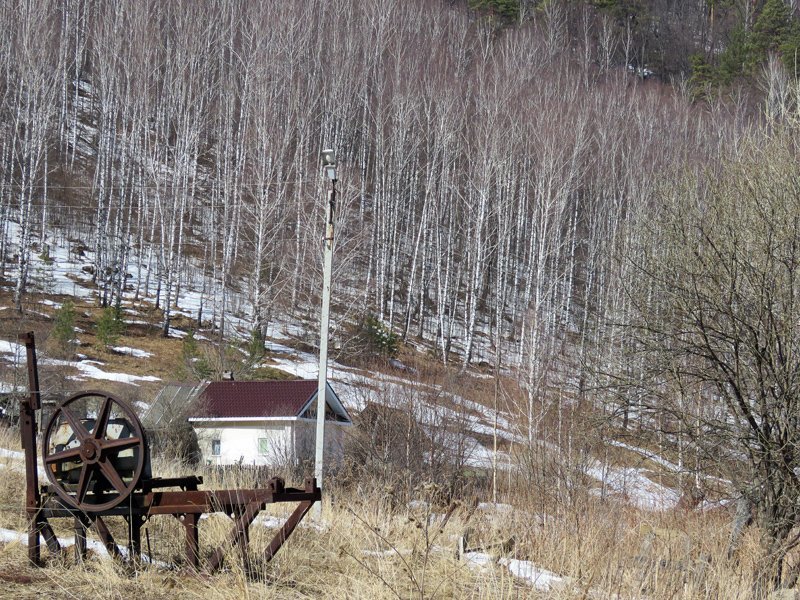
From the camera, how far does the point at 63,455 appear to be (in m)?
7.45

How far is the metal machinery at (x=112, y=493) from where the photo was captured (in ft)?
22.7

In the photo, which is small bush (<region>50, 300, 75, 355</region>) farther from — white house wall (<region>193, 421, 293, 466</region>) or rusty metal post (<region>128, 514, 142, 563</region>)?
rusty metal post (<region>128, 514, 142, 563</region>)

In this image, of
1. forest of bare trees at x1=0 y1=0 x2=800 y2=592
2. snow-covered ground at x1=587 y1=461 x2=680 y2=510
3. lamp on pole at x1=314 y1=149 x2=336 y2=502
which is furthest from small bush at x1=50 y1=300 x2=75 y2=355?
snow-covered ground at x1=587 y1=461 x2=680 y2=510

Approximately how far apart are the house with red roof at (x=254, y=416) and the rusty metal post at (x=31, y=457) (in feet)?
54.2

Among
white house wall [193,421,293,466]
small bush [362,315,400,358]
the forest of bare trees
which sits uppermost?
the forest of bare trees

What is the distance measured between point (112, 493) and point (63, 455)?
514 mm

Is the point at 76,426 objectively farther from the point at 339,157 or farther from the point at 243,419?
the point at 339,157

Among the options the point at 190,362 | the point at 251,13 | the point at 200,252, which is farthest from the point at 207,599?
the point at 251,13

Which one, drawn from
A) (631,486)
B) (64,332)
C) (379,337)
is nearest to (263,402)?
(64,332)

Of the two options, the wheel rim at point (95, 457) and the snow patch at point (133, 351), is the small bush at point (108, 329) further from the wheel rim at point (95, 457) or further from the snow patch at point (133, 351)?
the wheel rim at point (95, 457)

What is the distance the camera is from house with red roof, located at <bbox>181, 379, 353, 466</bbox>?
25000 millimetres

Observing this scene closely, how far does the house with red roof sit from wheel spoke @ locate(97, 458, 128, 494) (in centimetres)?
1705

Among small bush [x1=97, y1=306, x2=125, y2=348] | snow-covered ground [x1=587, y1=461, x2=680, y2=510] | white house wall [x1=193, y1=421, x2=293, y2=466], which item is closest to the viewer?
snow-covered ground [x1=587, y1=461, x2=680, y2=510]

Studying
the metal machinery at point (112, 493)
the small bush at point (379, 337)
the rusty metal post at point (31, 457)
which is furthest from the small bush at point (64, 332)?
the metal machinery at point (112, 493)
